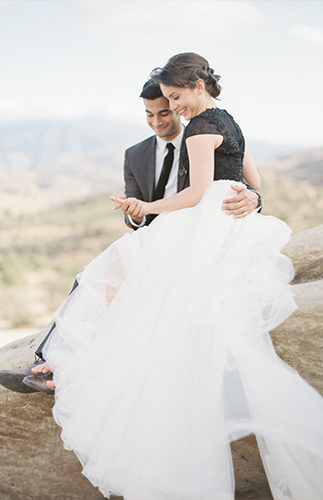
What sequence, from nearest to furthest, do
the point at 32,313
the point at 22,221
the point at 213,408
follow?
1. the point at 213,408
2. the point at 32,313
3. the point at 22,221

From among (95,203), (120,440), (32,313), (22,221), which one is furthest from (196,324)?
(95,203)

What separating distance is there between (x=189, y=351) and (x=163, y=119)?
86.5 inches

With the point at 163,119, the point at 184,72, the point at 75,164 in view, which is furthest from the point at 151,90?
the point at 75,164

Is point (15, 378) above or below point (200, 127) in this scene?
below

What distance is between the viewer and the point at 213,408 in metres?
1.99

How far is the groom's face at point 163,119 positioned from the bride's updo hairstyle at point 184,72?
22.5 inches

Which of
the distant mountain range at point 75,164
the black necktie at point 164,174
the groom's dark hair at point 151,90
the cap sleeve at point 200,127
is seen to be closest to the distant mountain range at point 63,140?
the distant mountain range at point 75,164

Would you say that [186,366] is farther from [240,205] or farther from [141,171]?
[141,171]

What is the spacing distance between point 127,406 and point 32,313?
9.73m

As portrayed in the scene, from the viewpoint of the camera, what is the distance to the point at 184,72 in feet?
9.05

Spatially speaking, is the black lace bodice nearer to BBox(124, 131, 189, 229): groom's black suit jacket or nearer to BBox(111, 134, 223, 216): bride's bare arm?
BBox(111, 134, 223, 216): bride's bare arm

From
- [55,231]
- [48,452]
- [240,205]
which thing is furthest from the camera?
[55,231]

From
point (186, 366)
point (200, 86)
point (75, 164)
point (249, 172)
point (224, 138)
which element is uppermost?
point (200, 86)

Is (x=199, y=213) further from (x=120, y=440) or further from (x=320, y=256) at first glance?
(x=120, y=440)
